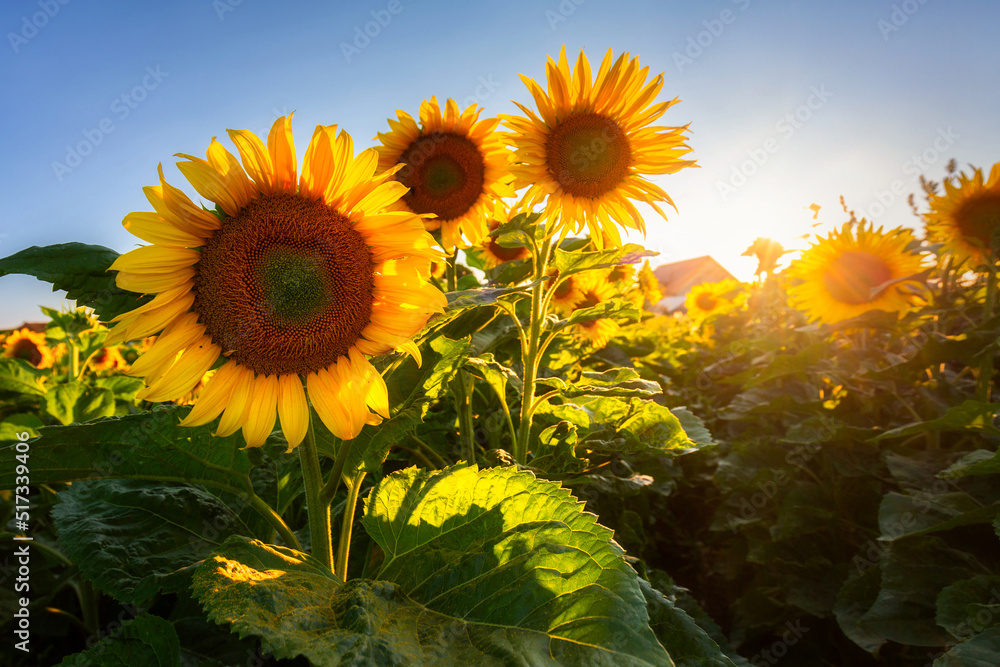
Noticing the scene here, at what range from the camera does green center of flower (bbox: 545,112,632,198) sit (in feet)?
6.14

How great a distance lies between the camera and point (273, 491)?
1555 mm

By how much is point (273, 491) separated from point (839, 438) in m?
2.60

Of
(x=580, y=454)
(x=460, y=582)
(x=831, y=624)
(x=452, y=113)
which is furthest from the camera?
(x=831, y=624)

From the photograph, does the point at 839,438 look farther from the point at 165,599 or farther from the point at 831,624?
the point at 165,599

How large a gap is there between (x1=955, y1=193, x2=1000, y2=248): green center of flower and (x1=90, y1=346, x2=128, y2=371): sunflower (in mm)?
5790

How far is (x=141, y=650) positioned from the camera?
1.11 meters

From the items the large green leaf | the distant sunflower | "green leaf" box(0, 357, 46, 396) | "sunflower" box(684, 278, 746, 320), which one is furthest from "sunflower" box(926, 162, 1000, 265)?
"green leaf" box(0, 357, 46, 396)

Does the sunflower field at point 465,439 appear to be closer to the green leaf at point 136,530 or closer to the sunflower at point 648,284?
the green leaf at point 136,530

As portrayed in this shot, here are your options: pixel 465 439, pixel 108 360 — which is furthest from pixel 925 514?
pixel 108 360

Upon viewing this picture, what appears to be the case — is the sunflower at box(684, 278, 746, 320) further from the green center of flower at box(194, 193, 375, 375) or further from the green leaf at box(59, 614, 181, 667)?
the green leaf at box(59, 614, 181, 667)

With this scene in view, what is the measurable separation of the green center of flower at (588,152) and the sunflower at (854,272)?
2.18 m

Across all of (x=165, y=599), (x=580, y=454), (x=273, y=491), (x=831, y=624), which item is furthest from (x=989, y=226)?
(x=165, y=599)

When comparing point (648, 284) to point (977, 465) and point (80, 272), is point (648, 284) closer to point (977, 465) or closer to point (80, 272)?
point (977, 465)

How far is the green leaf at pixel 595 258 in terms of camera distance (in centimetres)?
168
